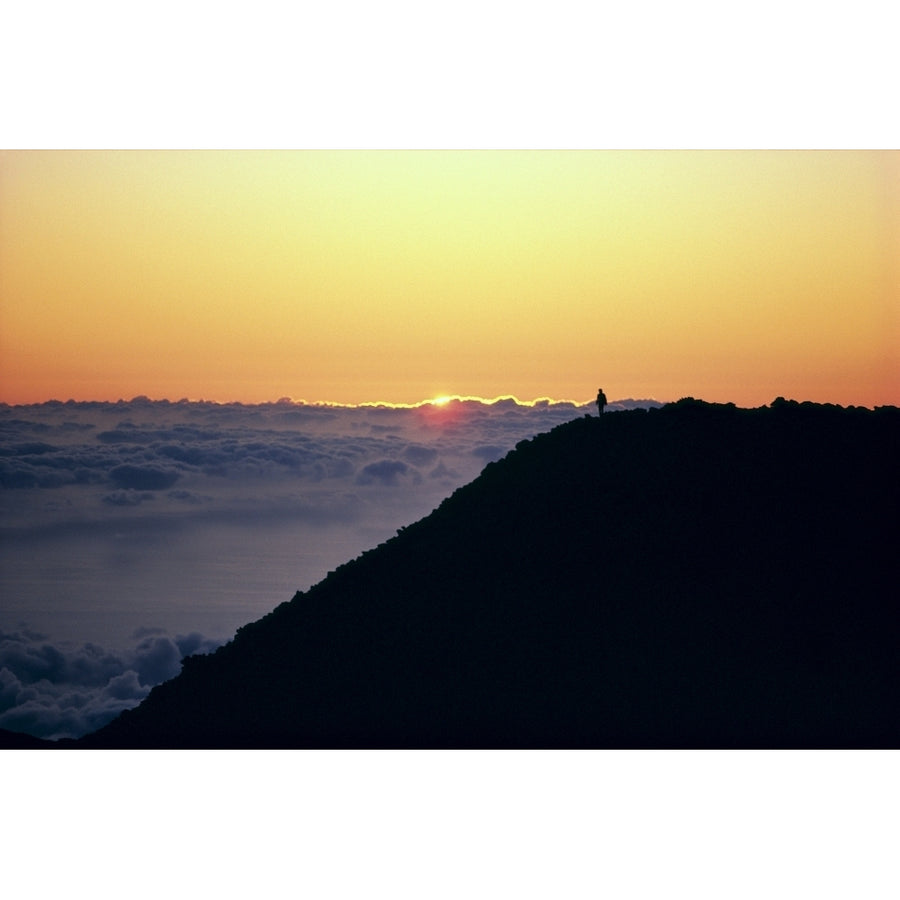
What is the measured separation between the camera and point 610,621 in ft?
56.6

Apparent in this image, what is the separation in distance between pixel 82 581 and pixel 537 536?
746 centimetres

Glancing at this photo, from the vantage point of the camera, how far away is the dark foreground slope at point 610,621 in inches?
655

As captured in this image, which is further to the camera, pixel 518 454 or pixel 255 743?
pixel 518 454

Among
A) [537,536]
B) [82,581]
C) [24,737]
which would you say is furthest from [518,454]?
[24,737]

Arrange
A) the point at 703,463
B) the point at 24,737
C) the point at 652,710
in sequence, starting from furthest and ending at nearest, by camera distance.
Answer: the point at 703,463 < the point at 24,737 < the point at 652,710

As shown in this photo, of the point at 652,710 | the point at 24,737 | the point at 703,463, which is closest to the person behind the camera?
the point at 652,710

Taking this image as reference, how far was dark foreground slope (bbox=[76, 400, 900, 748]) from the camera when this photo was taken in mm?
16641

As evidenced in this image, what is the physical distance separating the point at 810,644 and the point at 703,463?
3.61 metres

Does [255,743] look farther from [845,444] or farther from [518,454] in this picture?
[845,444]

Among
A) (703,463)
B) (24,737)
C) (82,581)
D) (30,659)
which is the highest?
(703,463)

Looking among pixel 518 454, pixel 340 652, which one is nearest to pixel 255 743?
pixel 340 652

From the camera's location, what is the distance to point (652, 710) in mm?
16547

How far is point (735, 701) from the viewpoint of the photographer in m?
16.6

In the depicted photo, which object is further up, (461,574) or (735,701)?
(461,574)
